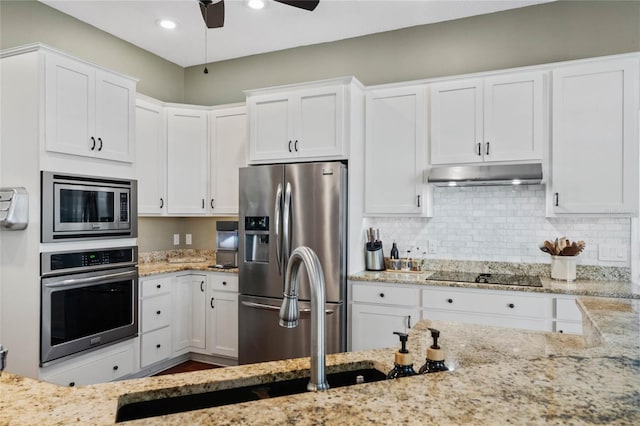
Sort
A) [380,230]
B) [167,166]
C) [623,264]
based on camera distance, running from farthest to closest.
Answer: [167,166] → [380,230] → [623,264]

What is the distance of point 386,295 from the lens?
3.33 meters

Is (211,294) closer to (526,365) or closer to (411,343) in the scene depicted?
(411,343)

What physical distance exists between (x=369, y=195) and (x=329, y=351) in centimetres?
135

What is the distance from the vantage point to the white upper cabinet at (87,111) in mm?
2869

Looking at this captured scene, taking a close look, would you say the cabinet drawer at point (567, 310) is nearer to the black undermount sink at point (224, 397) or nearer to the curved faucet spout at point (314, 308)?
the black undermount sink at point (224, 397)

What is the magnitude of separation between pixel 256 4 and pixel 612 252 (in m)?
3.41

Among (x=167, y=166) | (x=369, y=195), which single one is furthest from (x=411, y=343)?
(x=167, y=166)

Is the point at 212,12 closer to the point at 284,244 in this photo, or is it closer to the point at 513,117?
the point at 284,244

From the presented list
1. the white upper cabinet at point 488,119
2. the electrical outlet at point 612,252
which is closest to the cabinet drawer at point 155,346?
the white upper cabinet at point 488,119

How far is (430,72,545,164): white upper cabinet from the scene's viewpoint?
322 cm

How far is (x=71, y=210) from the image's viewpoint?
9.69 feet

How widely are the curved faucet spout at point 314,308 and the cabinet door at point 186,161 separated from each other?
3.61m

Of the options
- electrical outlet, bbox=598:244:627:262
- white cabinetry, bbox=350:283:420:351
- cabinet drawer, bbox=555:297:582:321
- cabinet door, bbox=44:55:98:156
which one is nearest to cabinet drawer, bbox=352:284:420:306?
white cabinetry, bbox=350:283:420:351

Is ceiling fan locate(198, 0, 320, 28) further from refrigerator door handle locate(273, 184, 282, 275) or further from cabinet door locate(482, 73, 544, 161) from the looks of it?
cabinet door locate(482, 73, 544, 161)
